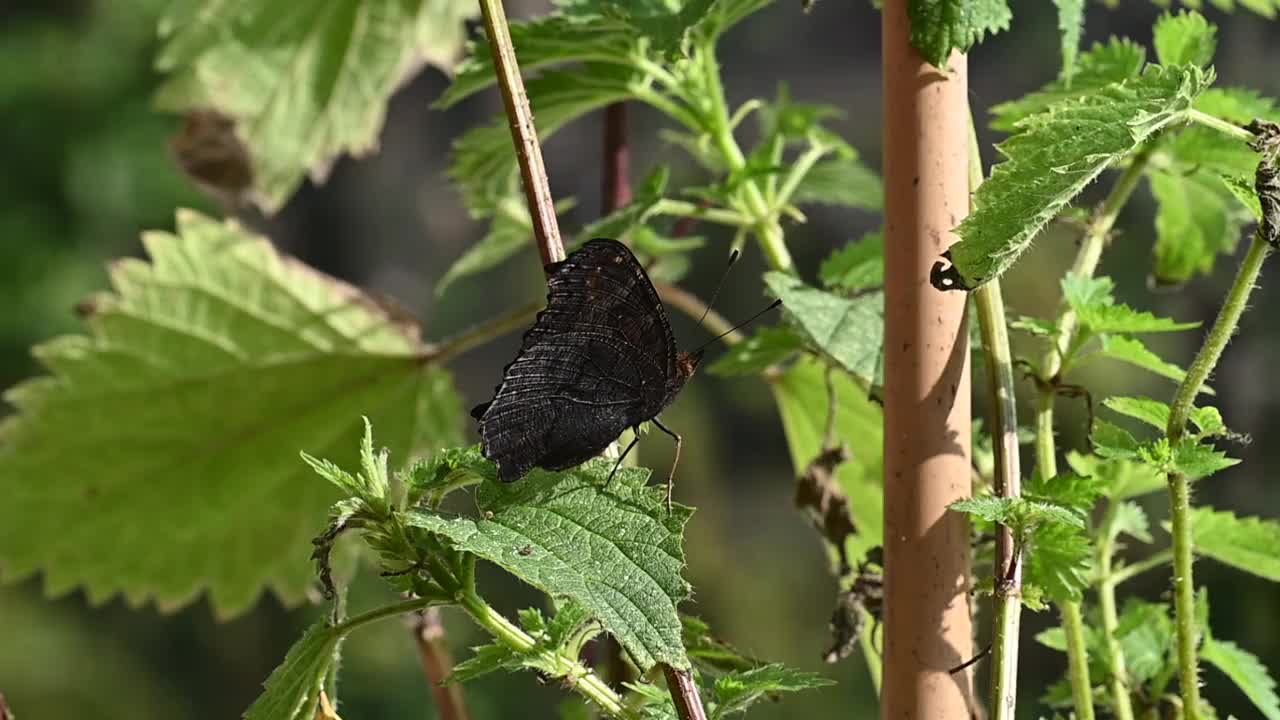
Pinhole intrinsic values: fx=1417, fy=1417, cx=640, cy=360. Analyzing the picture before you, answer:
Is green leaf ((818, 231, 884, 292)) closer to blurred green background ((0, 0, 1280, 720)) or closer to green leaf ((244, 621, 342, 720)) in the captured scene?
green leaf ((244, 621, 342, 720))

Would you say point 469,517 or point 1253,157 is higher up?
point 1253,157

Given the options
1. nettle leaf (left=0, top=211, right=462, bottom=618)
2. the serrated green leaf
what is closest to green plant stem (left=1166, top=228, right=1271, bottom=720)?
the serrated green leaf

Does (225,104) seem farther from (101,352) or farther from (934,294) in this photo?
(934,294)

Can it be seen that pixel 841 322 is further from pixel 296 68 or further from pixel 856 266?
pixel 296 68

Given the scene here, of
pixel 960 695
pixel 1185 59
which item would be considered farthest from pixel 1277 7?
pixel 960 695

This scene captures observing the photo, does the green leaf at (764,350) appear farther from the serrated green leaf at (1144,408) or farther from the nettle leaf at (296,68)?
the nettle leaf at (296,68)

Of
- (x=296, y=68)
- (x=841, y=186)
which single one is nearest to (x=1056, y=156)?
(x=841, y=186)
